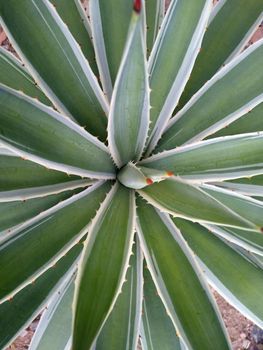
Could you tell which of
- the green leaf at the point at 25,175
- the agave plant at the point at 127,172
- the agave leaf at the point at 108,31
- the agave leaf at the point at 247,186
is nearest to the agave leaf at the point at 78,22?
the agave plant at the point at 127,172

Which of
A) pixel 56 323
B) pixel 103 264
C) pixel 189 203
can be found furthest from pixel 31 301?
pixel 189 203

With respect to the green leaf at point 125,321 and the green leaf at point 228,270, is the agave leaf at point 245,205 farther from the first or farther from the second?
the green leaf at point 125,321

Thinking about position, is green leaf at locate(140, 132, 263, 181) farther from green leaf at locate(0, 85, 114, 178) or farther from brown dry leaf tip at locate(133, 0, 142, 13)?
brown dry leaf tip at locate(133, 0, 142, 13)

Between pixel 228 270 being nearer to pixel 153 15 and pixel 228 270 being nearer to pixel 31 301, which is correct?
pixel 31 301

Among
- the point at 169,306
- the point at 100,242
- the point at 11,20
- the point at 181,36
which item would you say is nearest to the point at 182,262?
the point at 169,306

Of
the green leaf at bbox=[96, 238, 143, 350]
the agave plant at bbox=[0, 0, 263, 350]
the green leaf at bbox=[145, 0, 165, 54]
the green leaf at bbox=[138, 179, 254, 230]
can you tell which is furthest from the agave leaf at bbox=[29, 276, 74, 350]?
the green leaf at bbox=[145, 0, 165, 54]

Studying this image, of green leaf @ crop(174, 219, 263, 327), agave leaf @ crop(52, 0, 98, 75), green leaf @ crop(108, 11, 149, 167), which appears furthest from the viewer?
agave leaf @ crop(52, 0, 98, 75)
